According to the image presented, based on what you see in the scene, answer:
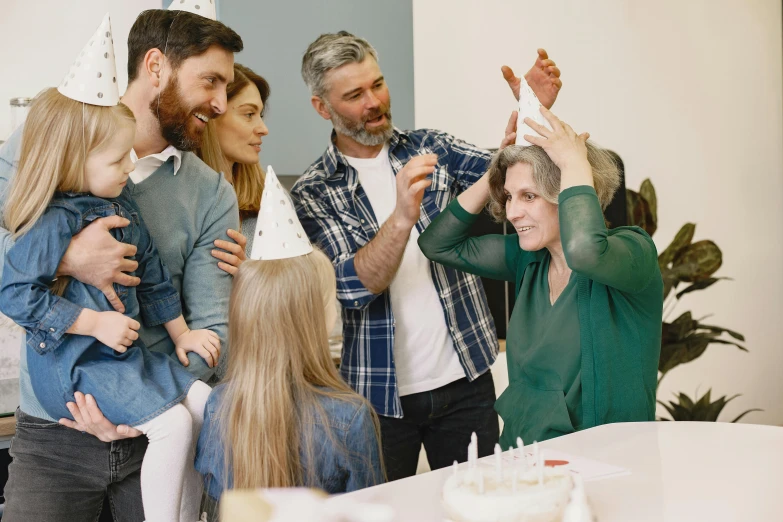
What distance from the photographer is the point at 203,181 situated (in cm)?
178

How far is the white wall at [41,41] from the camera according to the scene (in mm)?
2502

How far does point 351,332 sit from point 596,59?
2.51 m

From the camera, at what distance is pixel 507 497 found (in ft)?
2.92

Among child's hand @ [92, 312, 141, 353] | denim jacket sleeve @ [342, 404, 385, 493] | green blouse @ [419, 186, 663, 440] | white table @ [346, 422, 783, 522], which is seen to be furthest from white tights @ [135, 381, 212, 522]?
green blouse @ [419, 186, 663, 440]

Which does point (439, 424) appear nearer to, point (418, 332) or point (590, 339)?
point (418, 332)

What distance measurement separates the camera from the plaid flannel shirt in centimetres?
210

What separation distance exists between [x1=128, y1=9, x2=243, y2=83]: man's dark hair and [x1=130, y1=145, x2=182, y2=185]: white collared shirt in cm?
18

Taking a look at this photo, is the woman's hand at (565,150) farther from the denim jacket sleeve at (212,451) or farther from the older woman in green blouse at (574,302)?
the denim jacket sleeve at (212,451)

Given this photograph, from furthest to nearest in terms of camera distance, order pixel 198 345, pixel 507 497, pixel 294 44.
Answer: pixel 294 44
pixel 198 345
pixel 507 497

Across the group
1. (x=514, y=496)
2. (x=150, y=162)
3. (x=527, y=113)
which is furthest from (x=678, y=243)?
(x=514, y=496)

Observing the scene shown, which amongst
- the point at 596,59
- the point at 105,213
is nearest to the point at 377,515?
the point at 105,213

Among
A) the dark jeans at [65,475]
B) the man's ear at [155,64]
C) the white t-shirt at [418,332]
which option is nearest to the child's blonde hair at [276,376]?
the dark jeans at [65,475]

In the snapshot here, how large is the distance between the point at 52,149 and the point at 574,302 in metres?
1.03

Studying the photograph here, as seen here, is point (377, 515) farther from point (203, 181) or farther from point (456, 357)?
point (456, 357)
